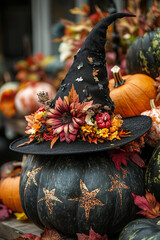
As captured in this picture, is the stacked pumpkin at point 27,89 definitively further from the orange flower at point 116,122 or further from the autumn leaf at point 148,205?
the autumn leaf at point 148,205

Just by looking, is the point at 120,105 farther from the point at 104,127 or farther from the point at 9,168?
the point at 9,168

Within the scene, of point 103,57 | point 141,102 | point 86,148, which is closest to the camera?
point 86,148

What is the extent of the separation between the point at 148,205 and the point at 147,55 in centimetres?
77

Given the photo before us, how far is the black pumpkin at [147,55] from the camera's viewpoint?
1.61 meters

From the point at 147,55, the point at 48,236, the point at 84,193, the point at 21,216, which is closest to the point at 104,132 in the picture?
the point at 84,193

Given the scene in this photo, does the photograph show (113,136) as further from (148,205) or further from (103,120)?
(148,205)

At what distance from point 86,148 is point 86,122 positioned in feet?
0.36

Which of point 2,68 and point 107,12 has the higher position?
point 107,12

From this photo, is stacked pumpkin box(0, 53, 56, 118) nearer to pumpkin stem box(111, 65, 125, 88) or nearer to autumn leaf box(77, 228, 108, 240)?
pumpkin stem box(111, 65, 125, 88)

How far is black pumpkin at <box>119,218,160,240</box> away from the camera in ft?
3.41

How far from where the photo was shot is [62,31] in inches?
117

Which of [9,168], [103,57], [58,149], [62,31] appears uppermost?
[62,31]

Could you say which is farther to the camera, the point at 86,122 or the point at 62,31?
the point at 62,31

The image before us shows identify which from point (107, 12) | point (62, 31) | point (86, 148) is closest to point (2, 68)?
point (62, 31)
